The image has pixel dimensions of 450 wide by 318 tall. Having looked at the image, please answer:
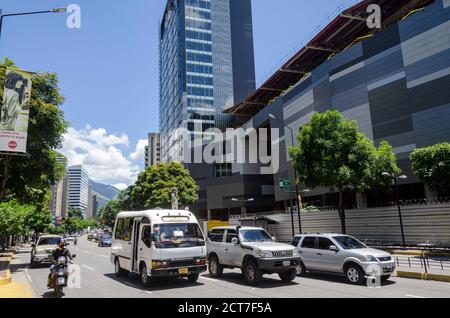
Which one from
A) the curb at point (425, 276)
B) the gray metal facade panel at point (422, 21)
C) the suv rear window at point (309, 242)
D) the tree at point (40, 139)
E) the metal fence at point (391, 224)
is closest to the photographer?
the curb at point (425, 276)

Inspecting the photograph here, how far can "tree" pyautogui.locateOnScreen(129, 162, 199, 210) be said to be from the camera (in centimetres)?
4788

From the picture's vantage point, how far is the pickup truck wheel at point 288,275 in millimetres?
12000

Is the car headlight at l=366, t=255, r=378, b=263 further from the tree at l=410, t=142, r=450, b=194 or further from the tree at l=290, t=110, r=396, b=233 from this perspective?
the tree at l=410, t=142, r=450, b=194

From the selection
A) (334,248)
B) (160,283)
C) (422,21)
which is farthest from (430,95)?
(160,283)

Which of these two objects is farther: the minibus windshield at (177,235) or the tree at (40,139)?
the tree at (40,139)

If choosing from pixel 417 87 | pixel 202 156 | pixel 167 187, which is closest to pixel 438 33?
pixel 417 87

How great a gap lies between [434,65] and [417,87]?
2276 mm

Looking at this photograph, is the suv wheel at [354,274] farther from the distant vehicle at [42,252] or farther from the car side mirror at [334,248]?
the distant vehicle at [42,252]

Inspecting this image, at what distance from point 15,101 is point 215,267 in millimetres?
11021

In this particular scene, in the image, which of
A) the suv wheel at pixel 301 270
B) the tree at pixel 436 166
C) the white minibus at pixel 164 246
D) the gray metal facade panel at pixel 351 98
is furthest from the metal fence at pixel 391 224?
the white minibus at pixel 164 246

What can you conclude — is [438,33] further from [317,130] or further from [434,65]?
[317,130]

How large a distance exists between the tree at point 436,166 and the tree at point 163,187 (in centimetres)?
3225

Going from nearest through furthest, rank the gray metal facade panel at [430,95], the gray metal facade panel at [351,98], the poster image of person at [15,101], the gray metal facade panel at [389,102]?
1. the poster image of person at [15,101]
2. the gray metal facade panel at [430,95]
3. the gray metal facade panel at [389,102]
4. the gray metal facade panel at [351,98]

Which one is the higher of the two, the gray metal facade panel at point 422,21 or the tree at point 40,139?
the gray metal facade panel at point 422,21
